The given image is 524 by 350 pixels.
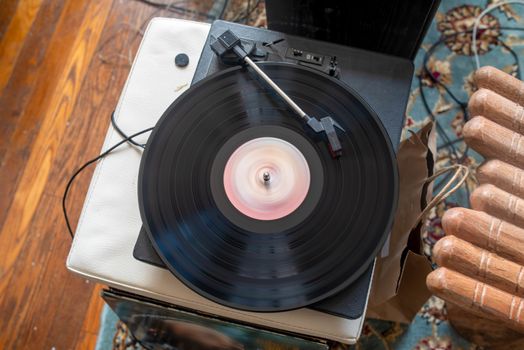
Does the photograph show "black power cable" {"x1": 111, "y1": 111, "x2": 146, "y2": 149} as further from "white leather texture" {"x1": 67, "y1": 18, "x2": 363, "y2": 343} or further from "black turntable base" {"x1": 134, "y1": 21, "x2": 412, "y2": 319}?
"black turntable base" {"x1": 134, "y1": 21, "x2": 412, "y2": 319}

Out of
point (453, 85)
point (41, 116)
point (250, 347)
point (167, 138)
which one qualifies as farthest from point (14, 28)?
point (453, 85)

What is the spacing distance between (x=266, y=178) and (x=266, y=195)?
1.0 inches

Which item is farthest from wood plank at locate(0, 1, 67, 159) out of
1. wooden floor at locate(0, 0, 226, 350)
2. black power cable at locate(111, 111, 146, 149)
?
black power cable at locate(111, 111, 146, 149)

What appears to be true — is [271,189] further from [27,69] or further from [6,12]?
[6,12]

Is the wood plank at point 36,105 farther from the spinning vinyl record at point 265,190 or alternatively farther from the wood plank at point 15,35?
the spinning vinyl record at point 265,190

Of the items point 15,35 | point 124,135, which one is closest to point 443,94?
point 124,135

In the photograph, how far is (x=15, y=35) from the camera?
4.89 ft

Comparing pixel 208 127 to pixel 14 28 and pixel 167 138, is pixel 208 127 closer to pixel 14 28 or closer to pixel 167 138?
pixel 167 138

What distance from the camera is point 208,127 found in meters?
0.77

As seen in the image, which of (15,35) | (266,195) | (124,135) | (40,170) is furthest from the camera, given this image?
(15,35)

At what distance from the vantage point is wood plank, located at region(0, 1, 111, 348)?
1257 mm

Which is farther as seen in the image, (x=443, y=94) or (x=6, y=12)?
(x=6, y=12)

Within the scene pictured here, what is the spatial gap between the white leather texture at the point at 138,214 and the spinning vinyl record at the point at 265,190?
94 millimetres

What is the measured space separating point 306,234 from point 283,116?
19 cm
